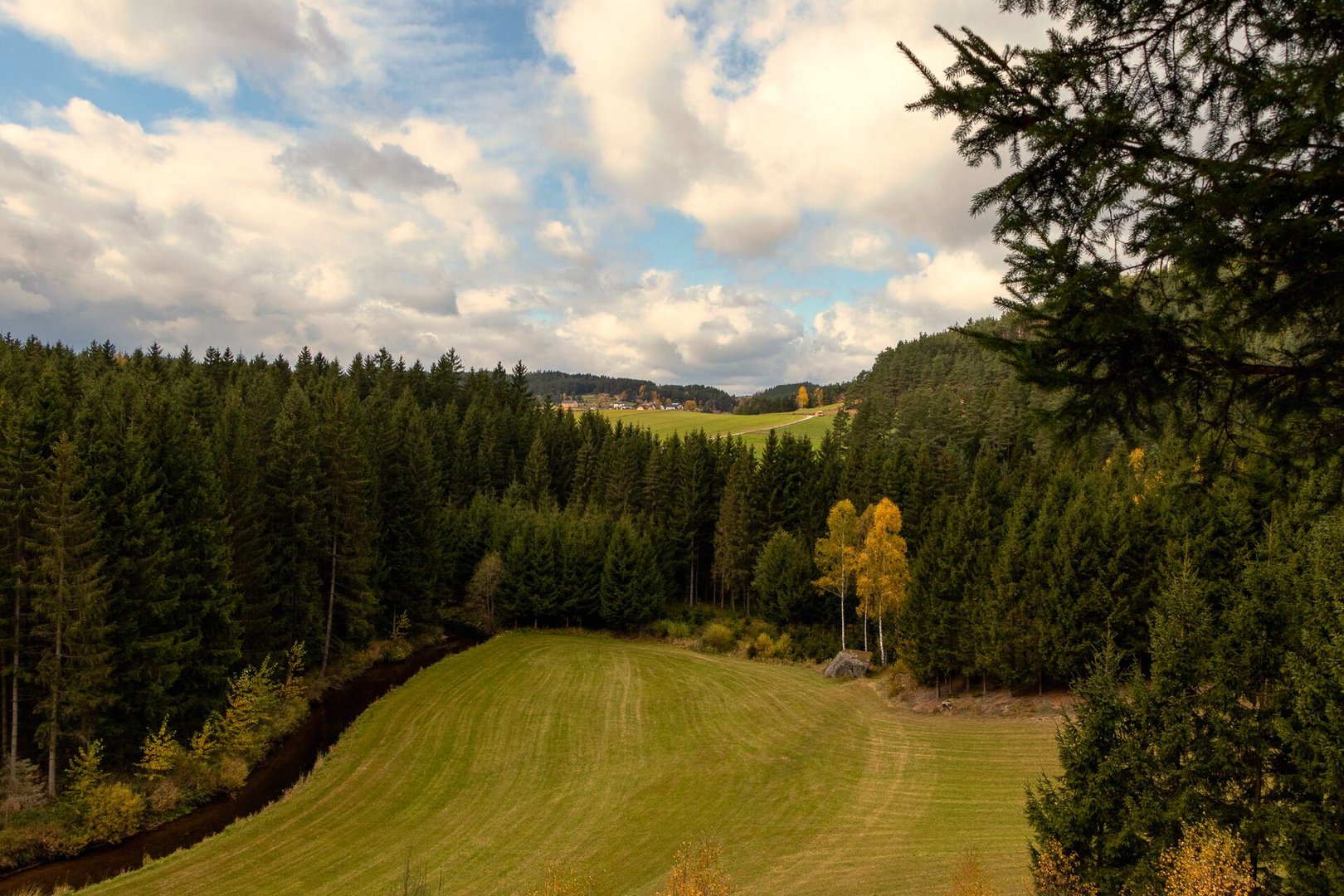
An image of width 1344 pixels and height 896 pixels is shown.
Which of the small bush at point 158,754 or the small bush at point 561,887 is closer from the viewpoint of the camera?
the small bush at point 561,887

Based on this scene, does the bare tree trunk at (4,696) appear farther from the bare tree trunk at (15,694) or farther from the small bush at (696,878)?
the small bush at (696,878)

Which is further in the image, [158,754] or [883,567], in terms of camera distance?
[883,567]

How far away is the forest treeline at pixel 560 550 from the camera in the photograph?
56.2ft

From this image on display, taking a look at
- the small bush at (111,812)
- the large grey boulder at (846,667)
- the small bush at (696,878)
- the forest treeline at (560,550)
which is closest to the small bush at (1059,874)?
the forest treeline at (560,550)

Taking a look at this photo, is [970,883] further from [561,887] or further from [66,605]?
[66,605]

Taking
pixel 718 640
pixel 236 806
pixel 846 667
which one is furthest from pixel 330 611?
pixel 846 667

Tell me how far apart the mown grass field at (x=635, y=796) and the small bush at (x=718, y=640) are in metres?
10.9

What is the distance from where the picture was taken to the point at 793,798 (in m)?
25.8

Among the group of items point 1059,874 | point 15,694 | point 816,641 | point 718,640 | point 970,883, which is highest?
point 15,694

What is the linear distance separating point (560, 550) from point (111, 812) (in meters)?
35.0

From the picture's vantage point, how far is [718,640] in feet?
167

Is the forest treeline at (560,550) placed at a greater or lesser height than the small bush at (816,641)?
greater

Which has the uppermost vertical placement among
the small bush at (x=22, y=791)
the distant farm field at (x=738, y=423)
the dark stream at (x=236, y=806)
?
the distant farm field at (x=738, y=423)

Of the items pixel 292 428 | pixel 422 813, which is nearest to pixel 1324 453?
pixel 422 813
